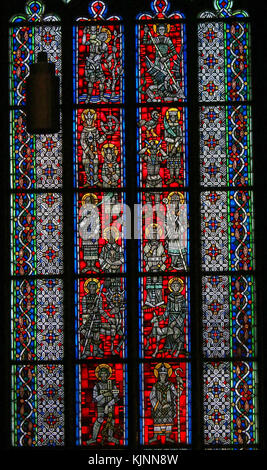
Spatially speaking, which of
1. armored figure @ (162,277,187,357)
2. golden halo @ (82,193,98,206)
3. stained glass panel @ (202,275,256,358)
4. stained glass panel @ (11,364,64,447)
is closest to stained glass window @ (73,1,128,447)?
golden halo @ (82,193,98,206)

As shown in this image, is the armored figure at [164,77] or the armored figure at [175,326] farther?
the armored figure at [164,77]

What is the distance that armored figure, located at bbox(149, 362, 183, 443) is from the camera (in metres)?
5.77

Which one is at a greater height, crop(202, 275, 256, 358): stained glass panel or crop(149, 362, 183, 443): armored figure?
crop(202, 275, 256, 358): stained glass panel

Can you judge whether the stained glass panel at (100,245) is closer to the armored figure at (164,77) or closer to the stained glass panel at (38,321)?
the stained glass panel at (38,321)

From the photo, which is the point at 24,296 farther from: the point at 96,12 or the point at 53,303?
the point at 96,12

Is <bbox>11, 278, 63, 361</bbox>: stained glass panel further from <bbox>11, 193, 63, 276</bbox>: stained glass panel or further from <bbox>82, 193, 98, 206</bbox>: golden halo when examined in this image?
<bbox>82, 193, 98, 206</bbox>: golden halo

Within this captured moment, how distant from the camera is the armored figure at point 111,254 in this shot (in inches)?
233

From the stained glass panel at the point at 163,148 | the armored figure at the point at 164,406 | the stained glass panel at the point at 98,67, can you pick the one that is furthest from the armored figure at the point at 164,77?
the armored figure at the point at 164,406

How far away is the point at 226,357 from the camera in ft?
19.1

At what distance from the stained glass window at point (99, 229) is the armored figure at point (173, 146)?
34 cm

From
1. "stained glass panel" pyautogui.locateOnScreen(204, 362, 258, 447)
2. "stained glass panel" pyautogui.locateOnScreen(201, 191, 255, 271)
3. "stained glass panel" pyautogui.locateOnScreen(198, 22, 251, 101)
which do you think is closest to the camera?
"stained glass panel" pyautogui.locateOnScreen(204, 362, 258, 447)

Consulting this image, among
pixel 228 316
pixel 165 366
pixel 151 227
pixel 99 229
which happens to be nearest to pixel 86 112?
pixel 99 229

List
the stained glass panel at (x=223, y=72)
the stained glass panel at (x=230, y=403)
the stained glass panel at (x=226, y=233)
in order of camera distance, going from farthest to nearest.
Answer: the stained glass panel at (x=223, y=72) < the stained glass panel at (x=226, y=233) < the stained glass panel at (x=230, y=403)

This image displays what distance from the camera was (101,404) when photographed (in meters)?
5.80
